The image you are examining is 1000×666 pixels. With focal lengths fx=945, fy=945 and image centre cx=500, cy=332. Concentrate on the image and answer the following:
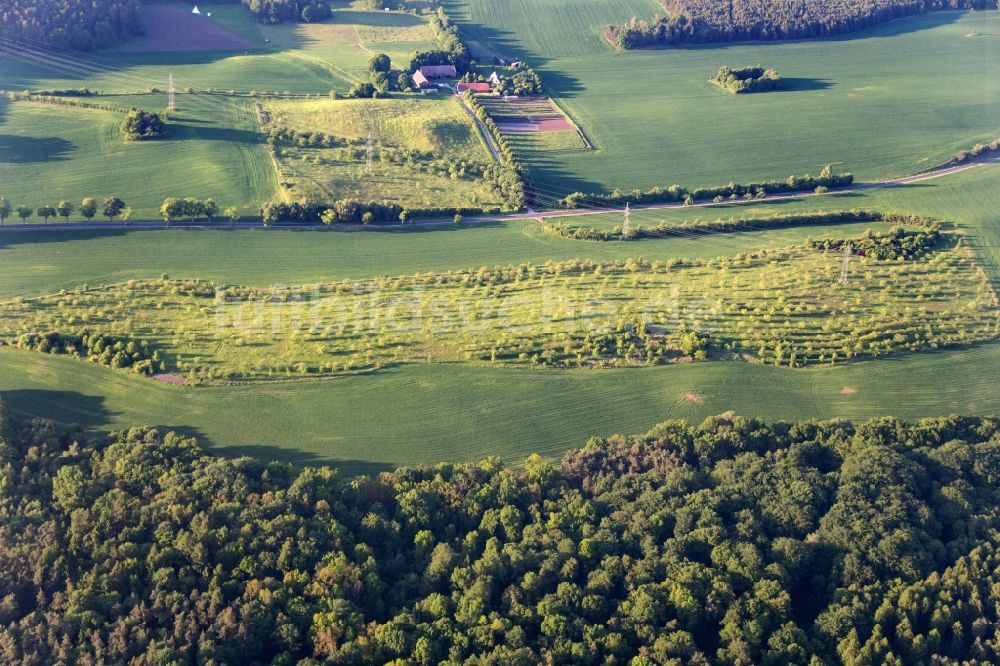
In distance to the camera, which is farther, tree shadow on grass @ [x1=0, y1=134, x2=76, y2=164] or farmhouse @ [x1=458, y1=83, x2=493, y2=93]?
farmhouse @ [x1=458, y1=83, x2=493, y2=93]

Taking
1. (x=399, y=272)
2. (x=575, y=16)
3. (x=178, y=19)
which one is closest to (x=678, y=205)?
(x=399, y=272)

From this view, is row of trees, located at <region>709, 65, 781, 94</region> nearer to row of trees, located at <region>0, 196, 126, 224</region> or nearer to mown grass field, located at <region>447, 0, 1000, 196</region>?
mown grass field, located at <region>447, 0, 1000, 196</region>

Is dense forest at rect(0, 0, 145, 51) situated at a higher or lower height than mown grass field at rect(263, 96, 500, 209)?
higher

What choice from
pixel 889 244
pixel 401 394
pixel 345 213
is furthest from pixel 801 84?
pixel 401 394

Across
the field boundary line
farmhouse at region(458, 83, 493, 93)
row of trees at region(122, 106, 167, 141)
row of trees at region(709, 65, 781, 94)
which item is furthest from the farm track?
row of trees at region(122, 106, 167, 141)

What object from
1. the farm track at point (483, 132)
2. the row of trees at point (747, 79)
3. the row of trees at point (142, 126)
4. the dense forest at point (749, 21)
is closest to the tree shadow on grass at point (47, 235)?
the row of trees at point (142, 126)

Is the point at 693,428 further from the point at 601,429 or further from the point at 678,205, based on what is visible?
the point at 678,205
